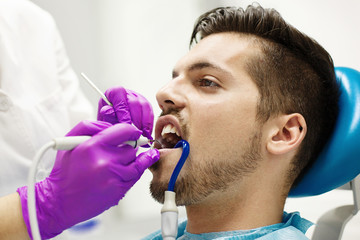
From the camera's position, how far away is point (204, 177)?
1293 millimetres

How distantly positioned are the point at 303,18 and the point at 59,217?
1.48m

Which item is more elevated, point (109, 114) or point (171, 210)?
point (109, 114)

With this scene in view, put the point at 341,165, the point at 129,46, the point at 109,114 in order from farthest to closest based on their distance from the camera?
the point at 129,46, the point at 109,114, the point at 341,165

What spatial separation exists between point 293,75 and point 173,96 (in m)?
0.47

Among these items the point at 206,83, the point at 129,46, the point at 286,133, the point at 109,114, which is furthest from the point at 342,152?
the point at 129,46

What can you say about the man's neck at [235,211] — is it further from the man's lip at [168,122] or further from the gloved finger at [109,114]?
the gloved finger at [109,114]

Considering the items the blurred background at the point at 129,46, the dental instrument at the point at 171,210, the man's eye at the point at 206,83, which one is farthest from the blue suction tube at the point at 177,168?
the blurred background at the point at 129,46

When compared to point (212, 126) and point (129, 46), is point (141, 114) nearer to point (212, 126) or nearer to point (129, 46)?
point (212, 126)

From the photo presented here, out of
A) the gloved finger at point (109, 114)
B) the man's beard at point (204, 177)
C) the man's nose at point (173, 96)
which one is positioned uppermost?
the man's nose at point (173, 96)

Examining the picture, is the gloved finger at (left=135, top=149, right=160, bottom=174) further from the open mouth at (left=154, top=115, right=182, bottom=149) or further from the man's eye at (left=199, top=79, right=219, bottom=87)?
the man's eye at (left=199, top=79, right=219, bottom=87)

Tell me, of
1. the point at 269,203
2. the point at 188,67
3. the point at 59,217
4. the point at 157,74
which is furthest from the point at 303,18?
the point at 59,217

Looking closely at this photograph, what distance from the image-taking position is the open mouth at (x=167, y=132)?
4.44 feet

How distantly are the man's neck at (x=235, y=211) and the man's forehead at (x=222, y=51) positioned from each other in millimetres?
496

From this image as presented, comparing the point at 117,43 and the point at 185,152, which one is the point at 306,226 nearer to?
the point at 185,152
